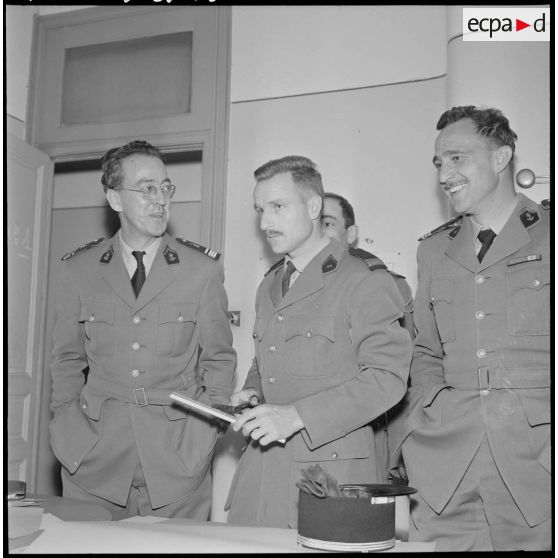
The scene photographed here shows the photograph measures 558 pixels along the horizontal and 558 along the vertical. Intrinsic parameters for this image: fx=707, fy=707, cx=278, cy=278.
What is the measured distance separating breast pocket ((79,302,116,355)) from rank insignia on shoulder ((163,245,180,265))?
0.95 feet

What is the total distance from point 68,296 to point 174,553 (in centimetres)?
157

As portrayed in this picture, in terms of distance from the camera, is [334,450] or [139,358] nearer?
[334,450]

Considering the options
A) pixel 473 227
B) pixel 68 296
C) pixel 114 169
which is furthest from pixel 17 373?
pixel 473 227

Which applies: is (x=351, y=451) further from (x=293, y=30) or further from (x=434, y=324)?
(x=293, y=30)

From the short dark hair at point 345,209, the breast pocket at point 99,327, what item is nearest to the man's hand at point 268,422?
the breast pocket at point 99,327

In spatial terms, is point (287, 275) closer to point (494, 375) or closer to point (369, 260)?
point (369, 260)

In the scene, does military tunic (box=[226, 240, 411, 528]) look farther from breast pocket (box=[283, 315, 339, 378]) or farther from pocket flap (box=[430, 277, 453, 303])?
pocket flap (box=[430, 277, 453, 303])

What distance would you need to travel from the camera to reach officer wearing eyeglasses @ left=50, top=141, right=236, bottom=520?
2639mm

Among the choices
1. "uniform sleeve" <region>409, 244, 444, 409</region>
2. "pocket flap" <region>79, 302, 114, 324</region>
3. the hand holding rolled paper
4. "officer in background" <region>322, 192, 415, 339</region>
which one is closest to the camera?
the hand holding rolled paper

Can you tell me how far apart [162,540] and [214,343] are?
1232 millimetres

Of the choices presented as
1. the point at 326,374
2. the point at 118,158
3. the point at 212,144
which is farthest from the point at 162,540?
the point at 212,144

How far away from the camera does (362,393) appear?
206 centimetres

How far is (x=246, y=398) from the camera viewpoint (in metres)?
2.37

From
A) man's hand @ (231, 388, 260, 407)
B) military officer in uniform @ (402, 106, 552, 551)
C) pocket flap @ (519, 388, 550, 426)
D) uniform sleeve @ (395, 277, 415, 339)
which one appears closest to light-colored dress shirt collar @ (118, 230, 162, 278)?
man's hand @ (231, 388, 260, 407)
